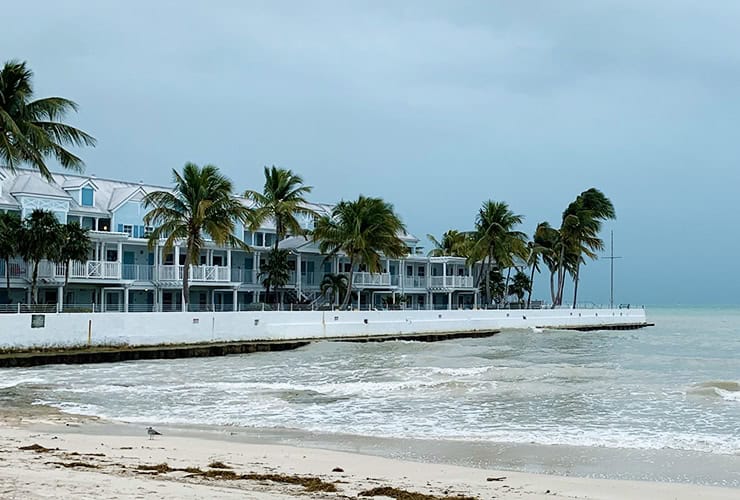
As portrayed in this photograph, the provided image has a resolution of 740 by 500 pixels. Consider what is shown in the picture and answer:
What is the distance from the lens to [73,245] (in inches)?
1347

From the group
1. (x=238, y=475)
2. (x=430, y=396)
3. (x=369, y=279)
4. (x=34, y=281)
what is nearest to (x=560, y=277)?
(x=369, y=279)

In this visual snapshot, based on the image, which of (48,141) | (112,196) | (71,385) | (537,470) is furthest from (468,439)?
(112,196)

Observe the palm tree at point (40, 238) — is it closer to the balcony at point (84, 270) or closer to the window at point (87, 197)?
the balcony at point (84, 270)

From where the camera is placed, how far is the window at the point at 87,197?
42.0 m

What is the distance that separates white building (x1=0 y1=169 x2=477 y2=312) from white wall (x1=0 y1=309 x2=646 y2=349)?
386cm

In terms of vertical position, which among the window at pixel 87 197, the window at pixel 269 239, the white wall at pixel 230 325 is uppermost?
the window at pixel 87 197

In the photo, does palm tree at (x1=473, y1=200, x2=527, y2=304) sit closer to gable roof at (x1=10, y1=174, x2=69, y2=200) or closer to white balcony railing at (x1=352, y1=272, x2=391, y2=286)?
white balcony railing at (x1=352, y1=272, x2=391, y2=286)

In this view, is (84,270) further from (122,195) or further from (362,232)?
(362,232)

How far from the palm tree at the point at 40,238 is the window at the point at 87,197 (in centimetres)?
844

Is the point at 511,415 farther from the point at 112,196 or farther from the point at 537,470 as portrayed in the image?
the point at 112,196

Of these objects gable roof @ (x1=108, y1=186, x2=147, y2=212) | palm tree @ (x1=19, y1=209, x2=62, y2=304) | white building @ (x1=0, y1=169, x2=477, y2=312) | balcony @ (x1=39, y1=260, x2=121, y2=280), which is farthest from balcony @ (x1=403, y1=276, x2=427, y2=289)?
palm tree @ (x1=19, y1=209, x2=62, y2=304)

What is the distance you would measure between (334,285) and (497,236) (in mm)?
14872

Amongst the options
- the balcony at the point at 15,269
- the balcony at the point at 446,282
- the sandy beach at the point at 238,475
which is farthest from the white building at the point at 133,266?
the sandy beach at the point at 238,475

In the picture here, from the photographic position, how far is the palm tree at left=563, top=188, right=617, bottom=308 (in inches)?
2717
